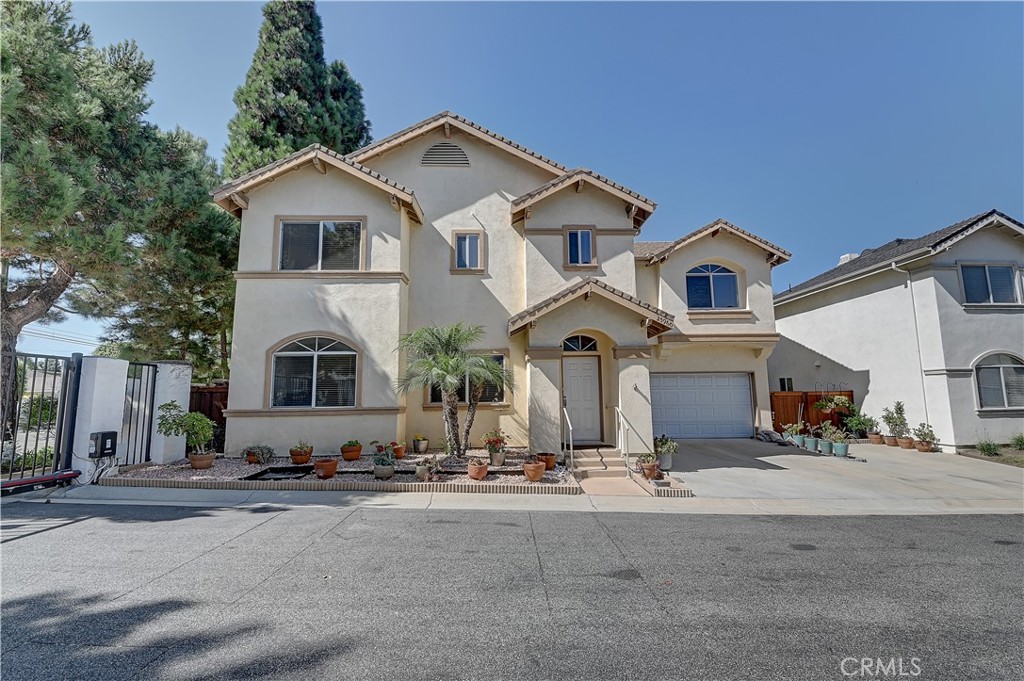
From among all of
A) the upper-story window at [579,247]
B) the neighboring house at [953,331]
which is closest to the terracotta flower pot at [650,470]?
the upper-story window at [579,247]

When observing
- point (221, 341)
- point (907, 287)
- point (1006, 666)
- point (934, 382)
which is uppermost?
point (907, 287)

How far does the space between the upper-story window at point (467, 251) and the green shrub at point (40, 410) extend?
9732 mm

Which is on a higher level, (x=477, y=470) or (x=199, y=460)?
(x=199, y=460)

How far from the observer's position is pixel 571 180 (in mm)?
13570

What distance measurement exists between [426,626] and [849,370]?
1999cm

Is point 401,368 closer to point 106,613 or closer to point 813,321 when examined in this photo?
point 106,613

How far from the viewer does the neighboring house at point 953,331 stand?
47.5ft

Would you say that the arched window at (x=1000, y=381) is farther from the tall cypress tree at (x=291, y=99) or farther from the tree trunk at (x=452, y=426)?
the tall cypress tree at (x=291, y=99)

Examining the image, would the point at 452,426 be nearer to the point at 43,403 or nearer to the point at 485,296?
the point at 485,296

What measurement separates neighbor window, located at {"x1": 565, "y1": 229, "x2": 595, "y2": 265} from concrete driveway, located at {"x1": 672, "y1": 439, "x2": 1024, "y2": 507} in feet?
21.7

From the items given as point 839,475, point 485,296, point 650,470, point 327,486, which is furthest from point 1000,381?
point 327,486

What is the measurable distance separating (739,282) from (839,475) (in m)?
7.40

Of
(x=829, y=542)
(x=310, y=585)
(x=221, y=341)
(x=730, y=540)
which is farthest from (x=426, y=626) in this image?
(x=221, y=341)

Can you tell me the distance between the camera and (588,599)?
14.9 ft
